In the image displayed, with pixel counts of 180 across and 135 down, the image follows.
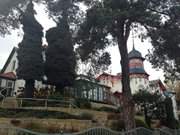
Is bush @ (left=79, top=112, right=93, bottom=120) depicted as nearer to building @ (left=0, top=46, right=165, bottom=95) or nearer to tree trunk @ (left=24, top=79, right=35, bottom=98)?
tree trunk @ (left=24, top=79, right=35, bottom=98)

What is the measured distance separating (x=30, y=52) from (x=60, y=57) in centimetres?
268

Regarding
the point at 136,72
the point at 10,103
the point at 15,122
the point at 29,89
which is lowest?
the point at 15,122

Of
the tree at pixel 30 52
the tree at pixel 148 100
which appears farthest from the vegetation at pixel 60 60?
the tree at pixel 148 100

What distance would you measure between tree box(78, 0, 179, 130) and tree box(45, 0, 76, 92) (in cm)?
683

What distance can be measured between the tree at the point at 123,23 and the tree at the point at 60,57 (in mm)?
6826

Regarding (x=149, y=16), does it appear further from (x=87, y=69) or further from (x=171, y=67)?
(x=87, y=69)

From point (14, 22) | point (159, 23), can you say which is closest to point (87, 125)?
point (159, 23)

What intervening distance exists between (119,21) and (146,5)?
173cm

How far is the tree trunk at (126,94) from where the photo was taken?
14.2m

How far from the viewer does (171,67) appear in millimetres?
15492

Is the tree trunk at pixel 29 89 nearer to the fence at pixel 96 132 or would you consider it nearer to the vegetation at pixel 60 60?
the vegetation at pixel 60 60

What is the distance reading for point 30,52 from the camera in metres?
22.5

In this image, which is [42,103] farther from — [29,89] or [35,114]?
[35,114]

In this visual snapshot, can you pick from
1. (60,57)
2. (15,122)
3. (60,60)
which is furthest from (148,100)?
(15,122)
